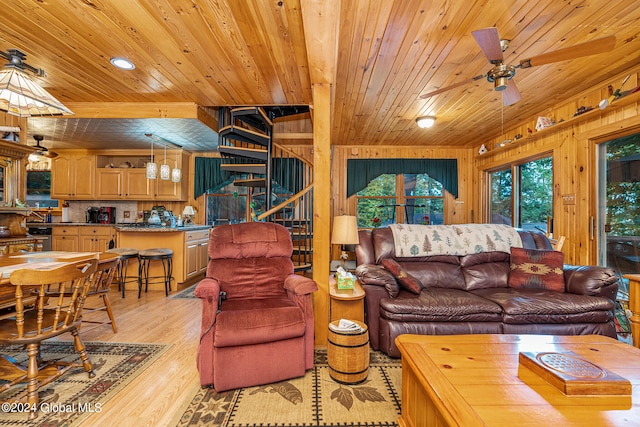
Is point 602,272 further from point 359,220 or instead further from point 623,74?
point 359,220

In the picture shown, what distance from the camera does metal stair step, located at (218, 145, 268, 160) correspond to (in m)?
3.85

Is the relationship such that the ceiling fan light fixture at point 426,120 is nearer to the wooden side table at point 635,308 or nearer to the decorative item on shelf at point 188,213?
the wooden side table at point 635,308

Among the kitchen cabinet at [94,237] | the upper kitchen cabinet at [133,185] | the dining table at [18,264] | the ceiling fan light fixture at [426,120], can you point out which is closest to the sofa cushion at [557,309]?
the ceiling fan light fixture at [426,120]

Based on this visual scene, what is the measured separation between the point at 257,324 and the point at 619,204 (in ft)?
12.7

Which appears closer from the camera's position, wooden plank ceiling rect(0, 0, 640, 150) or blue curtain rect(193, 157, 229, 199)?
wooden plank ceiling rect(0, 0, 640, 150)

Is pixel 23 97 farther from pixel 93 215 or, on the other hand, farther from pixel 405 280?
pixel 93 215

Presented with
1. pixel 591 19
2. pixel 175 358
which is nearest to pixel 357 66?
pixel 591 19

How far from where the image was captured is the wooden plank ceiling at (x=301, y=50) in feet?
6.48

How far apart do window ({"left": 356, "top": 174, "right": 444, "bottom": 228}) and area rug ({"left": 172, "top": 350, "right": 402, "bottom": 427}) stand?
13.7 feet

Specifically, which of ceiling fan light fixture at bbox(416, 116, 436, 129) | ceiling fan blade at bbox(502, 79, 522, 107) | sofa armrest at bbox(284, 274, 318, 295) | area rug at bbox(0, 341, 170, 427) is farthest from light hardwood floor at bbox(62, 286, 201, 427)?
ceiling fan light fixture at bbox(416, 116, 436, 129)

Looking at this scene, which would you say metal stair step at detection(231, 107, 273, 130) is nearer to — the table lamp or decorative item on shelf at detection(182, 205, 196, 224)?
the table lamp

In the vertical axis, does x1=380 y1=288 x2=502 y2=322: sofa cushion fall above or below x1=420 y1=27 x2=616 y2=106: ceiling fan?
below

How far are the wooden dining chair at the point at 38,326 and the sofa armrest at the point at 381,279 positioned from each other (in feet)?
6.59

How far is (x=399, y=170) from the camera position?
591cm
